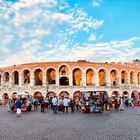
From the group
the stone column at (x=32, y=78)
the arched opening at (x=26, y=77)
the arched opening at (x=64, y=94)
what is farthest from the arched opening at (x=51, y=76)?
the arched opening at (x=64, y=94)

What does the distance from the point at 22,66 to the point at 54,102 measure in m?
27.6

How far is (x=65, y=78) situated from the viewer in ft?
165

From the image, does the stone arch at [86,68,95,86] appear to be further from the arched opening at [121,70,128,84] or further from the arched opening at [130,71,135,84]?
the arched opening at [130,71,135,84]

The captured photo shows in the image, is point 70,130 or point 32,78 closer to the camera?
point 70,130

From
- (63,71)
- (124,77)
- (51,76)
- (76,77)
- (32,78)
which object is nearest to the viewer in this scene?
(32,78)

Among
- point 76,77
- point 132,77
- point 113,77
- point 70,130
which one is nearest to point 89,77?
point 76,77

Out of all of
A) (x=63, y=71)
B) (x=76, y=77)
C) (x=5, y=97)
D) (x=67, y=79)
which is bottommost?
(x=5, y=97)

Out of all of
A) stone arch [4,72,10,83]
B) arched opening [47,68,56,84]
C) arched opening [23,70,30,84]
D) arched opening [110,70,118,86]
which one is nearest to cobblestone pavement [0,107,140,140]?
arched opening [47,68,56,84]

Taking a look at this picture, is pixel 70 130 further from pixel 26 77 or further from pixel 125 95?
pixel 26 77

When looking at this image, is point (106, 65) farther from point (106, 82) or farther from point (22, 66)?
point (22, 66)

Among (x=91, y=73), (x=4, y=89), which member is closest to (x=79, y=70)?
(x=91, y=73)

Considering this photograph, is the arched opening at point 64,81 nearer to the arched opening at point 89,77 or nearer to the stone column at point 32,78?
the arched opening at point 89,77

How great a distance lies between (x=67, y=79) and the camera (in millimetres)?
50156

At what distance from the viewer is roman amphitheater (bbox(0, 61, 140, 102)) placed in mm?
45938
